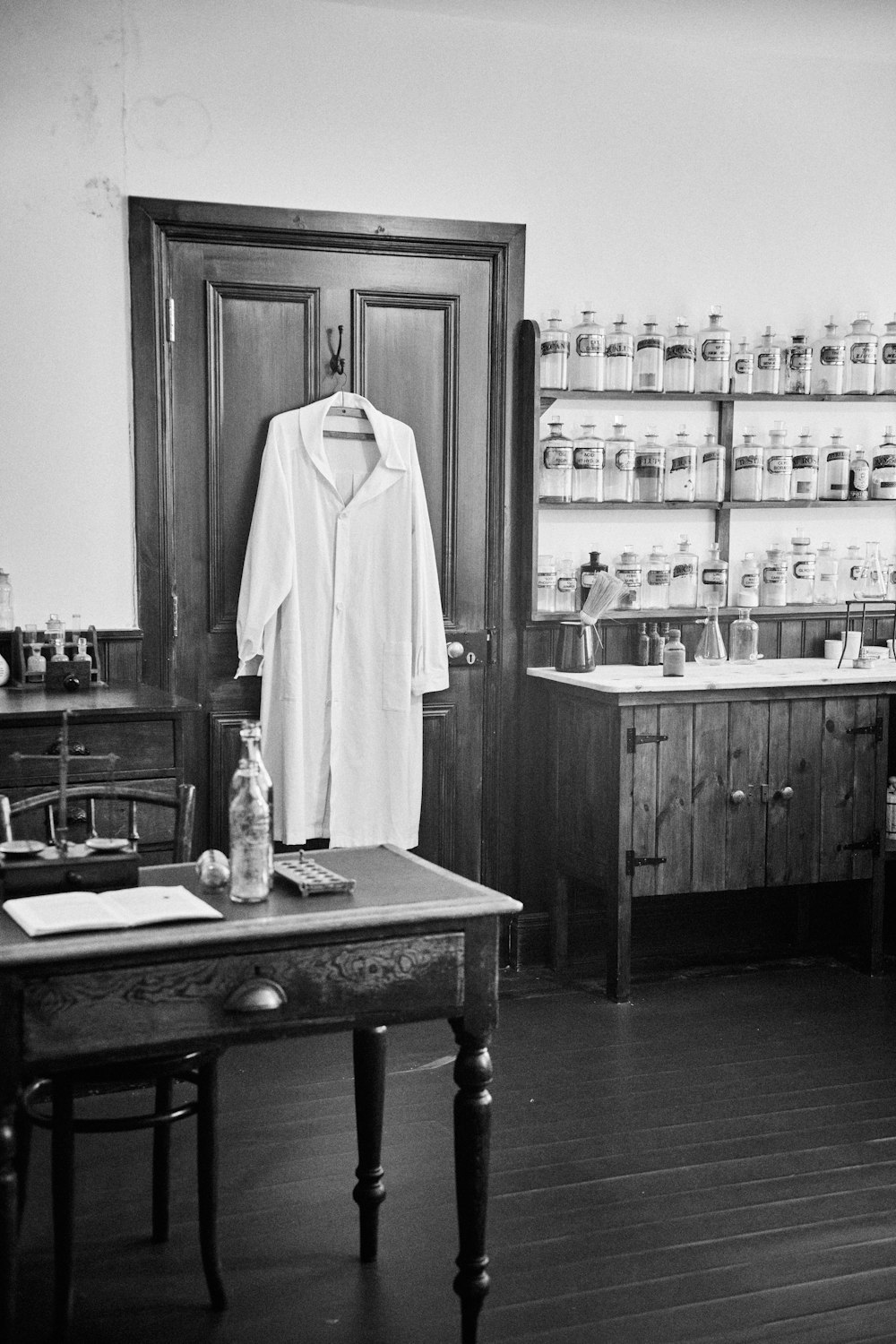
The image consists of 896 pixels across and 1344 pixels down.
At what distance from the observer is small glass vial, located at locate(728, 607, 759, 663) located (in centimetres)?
498

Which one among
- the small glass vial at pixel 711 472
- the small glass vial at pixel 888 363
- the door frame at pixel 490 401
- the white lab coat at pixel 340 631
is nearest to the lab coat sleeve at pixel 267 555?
the white lab coat at pixel 340 631

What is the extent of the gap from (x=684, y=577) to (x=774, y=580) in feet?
1.15

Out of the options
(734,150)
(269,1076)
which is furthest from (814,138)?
(269,1076)

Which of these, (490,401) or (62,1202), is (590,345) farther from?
(62,1202)

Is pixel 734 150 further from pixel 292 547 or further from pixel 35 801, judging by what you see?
pixel 35 801

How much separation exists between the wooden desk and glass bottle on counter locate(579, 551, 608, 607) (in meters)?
2.51

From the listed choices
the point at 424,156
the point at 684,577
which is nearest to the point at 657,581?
the point at 684,577

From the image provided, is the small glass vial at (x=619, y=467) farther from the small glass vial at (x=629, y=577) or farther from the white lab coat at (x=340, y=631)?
the white lab coat at (x=340, y=631)

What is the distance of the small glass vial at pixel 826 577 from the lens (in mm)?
5254

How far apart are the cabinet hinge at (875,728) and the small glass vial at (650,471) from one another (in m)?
1.02

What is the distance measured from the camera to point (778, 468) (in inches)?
201

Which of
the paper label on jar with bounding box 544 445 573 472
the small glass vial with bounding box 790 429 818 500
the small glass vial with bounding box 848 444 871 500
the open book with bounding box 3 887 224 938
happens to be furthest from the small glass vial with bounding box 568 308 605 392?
the open book with bounding box 3 887 224 938

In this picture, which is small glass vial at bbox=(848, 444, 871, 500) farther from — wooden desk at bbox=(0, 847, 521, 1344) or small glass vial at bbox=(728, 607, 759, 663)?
wooden desk at bbox=(0, 847, 521, 1344)

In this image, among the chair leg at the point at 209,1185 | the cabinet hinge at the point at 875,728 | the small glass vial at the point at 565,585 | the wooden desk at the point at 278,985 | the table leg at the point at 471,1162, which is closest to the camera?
the wooden desk at the point at 278,985
